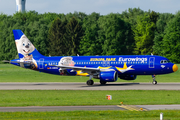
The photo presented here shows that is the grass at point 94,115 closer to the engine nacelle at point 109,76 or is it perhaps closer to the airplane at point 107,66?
the engine nacelle at point 109,76

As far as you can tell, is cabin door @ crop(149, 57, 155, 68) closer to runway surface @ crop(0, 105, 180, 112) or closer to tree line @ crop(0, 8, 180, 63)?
runway surface @ crop(0, 105, 180, 112)

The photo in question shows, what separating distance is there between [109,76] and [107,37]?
257 ft

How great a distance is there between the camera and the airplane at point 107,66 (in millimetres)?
45375

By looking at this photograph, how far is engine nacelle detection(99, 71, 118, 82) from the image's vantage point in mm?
43844

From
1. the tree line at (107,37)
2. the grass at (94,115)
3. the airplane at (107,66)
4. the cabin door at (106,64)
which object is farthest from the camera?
the tree line at (107,37)

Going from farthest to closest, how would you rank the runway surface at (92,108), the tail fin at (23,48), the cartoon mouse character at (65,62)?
the tail fin at (23,48) → the cartoon mouse character at (65,62) → the runway surface at (92,108)

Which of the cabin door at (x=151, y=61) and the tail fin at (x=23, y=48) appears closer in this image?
the cabin door at (x=151, y=61)

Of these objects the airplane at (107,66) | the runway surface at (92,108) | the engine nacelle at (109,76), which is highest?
the airplane at (107,66)

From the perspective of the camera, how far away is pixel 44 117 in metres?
19.9

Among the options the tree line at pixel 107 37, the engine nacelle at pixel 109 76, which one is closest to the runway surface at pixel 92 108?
the engine nacelle at pixel 109 76

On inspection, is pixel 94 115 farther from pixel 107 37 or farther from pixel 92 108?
pixel 107 37

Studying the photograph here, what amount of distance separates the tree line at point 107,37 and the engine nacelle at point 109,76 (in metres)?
69.4

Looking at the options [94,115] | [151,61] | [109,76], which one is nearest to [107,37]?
[151,61]

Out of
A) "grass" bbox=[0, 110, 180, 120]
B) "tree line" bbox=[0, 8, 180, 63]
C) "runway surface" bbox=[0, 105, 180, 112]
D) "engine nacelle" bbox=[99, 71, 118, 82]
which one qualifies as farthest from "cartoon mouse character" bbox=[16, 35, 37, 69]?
"tree line" bbox=[0, 8, 180, 63]
